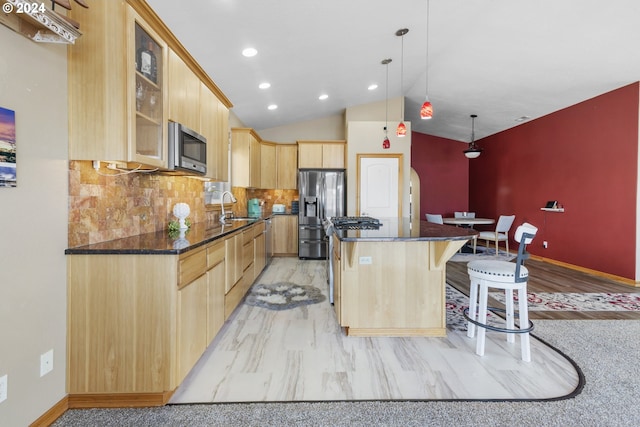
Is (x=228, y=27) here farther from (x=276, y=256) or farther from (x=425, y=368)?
(x=276, y=256)

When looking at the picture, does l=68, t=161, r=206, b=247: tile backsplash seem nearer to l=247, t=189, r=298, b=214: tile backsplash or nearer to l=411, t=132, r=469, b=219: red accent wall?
l=247, t=189, r=298, b=214: tile backsplash

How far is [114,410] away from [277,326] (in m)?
1.39

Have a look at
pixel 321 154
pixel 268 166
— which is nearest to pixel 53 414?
pixel 268 166

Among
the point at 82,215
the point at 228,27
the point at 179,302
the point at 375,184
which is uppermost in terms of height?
the point at 228,27

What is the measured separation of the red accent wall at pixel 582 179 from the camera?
4.52 metres

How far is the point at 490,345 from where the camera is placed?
2.54 metres

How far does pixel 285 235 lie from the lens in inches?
251

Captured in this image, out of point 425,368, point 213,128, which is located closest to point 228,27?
point 213,128

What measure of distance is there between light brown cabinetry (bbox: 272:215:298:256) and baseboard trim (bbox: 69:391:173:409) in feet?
15.1

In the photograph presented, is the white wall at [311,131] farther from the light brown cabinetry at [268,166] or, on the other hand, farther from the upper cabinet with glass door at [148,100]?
the upper cabinet with glass door at [148,100]

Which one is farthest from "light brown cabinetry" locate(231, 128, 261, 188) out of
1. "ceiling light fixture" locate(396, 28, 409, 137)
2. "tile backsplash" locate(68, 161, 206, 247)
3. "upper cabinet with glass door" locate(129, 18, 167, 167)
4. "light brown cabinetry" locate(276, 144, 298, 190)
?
"upper cabinet with glass door" locate(129, 18, 167, 167)

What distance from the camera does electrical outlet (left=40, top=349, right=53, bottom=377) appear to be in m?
1.57

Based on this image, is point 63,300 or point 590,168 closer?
point 63,300

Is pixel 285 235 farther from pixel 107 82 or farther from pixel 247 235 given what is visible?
pixel 107 82
